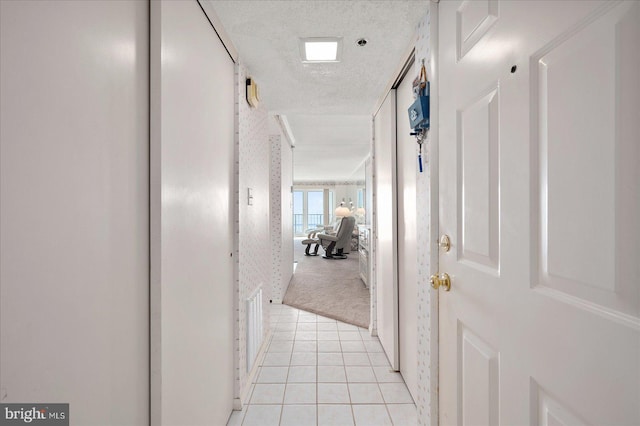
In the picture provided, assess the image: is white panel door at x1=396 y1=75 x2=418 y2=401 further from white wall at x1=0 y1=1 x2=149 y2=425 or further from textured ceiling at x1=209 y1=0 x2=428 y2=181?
white wall at x1=0 y1=1 x2=149 y2=425

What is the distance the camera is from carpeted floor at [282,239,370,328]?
3586mm

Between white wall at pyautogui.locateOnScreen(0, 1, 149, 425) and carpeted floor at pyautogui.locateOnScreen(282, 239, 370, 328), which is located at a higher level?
white wall at pyautogui.locateOnScreen(0, 1, 149, 425)

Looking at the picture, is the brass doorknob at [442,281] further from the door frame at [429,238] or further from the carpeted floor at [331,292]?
the carpeted floor at [331,292]

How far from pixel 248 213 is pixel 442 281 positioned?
141cm

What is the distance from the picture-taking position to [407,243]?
6.56ft

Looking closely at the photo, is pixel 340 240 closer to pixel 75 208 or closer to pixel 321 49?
pixel 321 49

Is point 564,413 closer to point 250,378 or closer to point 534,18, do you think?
point 534,18

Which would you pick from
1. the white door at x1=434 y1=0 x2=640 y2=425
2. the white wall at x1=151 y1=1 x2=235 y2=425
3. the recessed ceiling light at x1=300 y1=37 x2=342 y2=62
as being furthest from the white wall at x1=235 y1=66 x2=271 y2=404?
the white door at x1=434 y1=0 x2=640 y2=425

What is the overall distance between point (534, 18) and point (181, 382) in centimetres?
156

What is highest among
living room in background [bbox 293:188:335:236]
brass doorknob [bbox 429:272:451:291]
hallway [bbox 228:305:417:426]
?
living room in background [bbox 293:188:335:236]

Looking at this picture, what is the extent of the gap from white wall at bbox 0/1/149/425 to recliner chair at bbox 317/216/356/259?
6.49 m

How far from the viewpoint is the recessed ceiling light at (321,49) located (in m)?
1.66

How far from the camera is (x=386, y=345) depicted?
2506mm

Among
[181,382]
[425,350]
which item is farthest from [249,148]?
[425,350]
